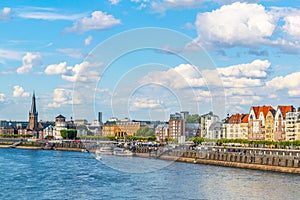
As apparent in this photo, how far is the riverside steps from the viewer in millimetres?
60441

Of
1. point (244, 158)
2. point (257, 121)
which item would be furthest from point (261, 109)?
point (244, 158)

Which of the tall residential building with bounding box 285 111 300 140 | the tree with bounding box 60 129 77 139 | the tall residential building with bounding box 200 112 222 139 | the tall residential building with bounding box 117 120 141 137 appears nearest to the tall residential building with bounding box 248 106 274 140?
the tall residential building with bounding box 285 111 300 140

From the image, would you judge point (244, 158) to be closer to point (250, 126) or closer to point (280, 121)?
point (280, 121)

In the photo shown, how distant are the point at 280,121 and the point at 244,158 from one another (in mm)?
38068

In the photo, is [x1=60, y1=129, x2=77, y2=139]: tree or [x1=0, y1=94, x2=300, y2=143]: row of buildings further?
[x1=60, y1=129, x2=77, y2=139]: tree

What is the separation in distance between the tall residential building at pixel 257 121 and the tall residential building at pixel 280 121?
5.18 meters

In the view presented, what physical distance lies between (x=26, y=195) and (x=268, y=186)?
1868 cm

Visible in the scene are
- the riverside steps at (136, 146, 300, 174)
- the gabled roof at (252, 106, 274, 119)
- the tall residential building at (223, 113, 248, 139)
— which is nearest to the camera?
the riverside steps at (136, 146, 300, 174)

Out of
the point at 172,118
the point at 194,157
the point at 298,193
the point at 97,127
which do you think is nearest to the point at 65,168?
the point at 194,157

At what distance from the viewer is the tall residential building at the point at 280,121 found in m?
105

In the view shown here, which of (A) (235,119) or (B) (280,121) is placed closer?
(B) (280,121)

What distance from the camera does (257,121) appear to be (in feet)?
375

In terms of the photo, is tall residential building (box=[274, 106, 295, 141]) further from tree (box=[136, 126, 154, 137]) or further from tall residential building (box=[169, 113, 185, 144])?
tree (box=[136, 126, 154, 137])

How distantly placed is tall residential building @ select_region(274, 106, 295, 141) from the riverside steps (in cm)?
2081
